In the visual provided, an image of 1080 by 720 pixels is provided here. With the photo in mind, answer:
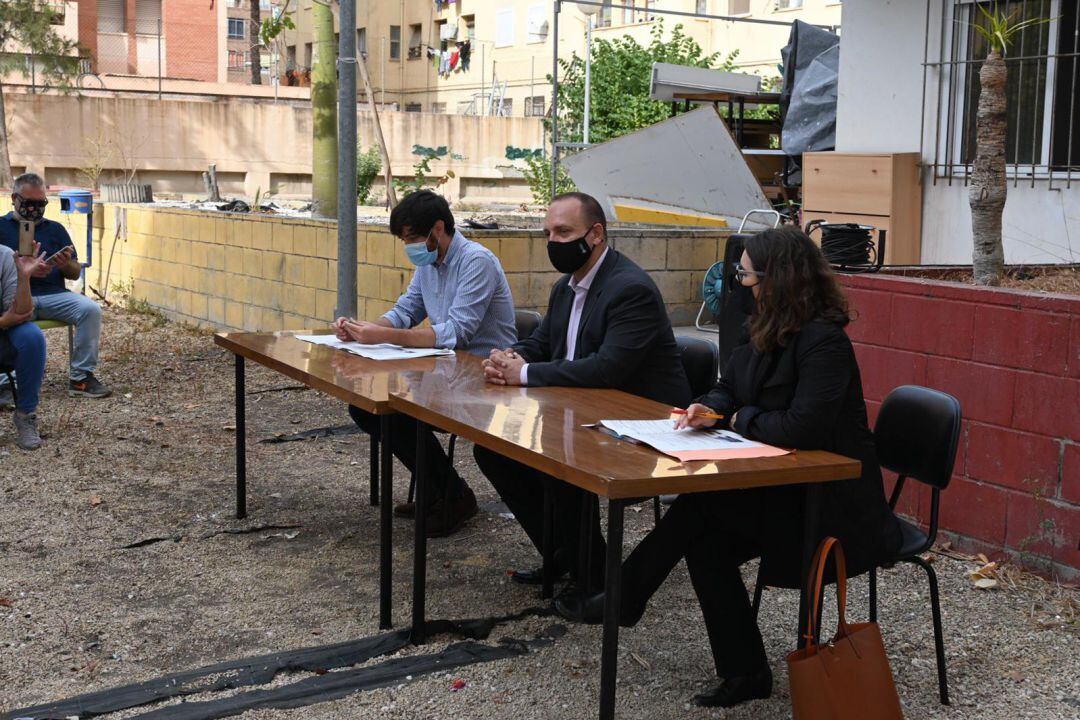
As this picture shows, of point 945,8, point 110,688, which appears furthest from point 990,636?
point 945,8

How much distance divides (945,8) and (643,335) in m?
4.53

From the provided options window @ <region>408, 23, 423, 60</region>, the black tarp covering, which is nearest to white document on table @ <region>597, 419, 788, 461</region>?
the black tarp covering

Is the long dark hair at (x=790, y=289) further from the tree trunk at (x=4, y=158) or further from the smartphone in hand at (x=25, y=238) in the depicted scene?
the tree trunk at (x=4, y=158)

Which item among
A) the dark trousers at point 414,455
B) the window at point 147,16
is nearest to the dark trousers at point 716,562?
the dark trousers at point 414,455

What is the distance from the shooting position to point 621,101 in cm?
2177

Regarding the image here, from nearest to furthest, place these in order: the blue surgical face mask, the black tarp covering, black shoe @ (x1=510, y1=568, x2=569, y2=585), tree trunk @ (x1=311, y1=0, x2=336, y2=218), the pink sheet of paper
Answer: the pink sheet of paper
black shoe @ (x1=510, y1=568, x2=569, y2=585)
the blue surgical face mask
the black tarp covering
tree trunk @ (x1=311, y1=0, x2=336, y2=218)

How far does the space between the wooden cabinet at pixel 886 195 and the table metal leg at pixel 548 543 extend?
384 cm

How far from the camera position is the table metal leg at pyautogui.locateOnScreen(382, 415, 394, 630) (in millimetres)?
4277

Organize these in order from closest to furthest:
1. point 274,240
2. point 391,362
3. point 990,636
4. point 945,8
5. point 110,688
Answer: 1. point 110,688
2. point 990,636
3. point 391,362
4. point 945,8
5. point 274,240

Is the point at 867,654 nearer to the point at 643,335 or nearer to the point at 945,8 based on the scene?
the point at 643,335

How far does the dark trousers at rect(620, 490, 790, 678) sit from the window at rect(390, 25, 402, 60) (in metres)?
41.3

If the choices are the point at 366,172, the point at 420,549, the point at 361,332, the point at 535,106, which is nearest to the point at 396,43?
the point at 535,106

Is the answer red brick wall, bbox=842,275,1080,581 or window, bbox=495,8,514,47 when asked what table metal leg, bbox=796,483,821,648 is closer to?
red brick wall, bbox=842,275,1080,581

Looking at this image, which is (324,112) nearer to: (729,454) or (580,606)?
(580,606)
